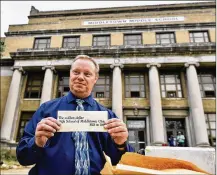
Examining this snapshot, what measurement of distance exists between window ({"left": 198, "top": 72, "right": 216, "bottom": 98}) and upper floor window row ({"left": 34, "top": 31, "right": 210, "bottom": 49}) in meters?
4.04

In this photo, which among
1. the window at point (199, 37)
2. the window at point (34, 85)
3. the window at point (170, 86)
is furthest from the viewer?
the window at point (199, 37)

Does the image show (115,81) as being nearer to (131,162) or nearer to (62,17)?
(62,17)

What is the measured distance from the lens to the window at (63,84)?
767 inches

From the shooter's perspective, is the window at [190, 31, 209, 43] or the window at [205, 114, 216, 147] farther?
the window at [190, 31, 209, 43]

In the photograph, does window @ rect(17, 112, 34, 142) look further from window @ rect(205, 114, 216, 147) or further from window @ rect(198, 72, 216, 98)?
window @ rect(198, 72, 216, 98)

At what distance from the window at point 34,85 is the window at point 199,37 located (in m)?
16.2

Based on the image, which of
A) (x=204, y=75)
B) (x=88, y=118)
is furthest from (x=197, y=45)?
(x=88, y=118)

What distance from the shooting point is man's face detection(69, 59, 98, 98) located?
6.38 feet

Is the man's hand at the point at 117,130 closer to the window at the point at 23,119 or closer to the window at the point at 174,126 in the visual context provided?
the window at the point at 174,126

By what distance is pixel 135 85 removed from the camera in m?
19.2

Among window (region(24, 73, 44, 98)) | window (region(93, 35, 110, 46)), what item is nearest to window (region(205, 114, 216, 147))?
window (region(93, 35, 110, 46))

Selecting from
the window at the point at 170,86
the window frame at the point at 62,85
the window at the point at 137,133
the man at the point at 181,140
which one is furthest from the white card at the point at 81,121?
the window frame at the point at 62,85

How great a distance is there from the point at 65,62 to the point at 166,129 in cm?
1104

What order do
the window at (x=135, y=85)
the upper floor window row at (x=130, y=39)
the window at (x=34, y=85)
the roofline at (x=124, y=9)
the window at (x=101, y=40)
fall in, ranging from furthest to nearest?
the roofline at (x=124, y=9), the window at (x=101, y=40), the upper floor window row at (x=130, y=39), the window at (x=34, y=85), the window at (x=135, y=85)
